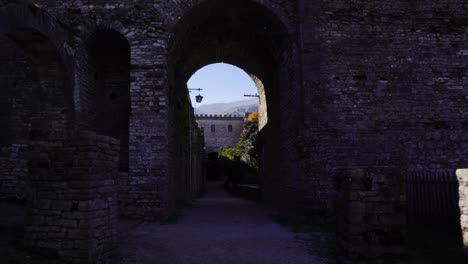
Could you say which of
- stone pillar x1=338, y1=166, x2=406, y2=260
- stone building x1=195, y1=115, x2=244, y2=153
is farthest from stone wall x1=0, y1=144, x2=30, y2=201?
stone building x1=195, y1=115, x2=244, y2=153

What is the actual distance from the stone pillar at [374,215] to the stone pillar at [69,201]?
3.95 metres

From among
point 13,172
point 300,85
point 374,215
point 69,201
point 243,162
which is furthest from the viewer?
point 243,162

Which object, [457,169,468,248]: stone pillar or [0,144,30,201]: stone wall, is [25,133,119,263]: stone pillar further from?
[457,169,468,248]: stone pillar

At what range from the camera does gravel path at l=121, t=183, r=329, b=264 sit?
5.83m

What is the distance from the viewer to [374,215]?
578cm

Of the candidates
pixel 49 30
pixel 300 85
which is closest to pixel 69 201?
pixel 49 30

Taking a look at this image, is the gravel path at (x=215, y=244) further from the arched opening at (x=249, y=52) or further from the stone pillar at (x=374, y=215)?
the arched opening at (x=249, y=52)

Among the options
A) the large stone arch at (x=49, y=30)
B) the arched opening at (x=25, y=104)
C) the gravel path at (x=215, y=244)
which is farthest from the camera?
the arched opening at (x=25, y=104)

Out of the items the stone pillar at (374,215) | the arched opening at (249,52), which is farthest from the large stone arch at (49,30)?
the stone pillar at (374,215)

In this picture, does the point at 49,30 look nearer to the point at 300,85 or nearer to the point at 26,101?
the point at 26,101

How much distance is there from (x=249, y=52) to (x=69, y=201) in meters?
10.6

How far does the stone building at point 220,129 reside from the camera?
55.4 meters

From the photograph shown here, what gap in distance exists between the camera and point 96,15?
34.1 ft

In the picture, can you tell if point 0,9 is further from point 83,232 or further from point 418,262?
point 418,262
